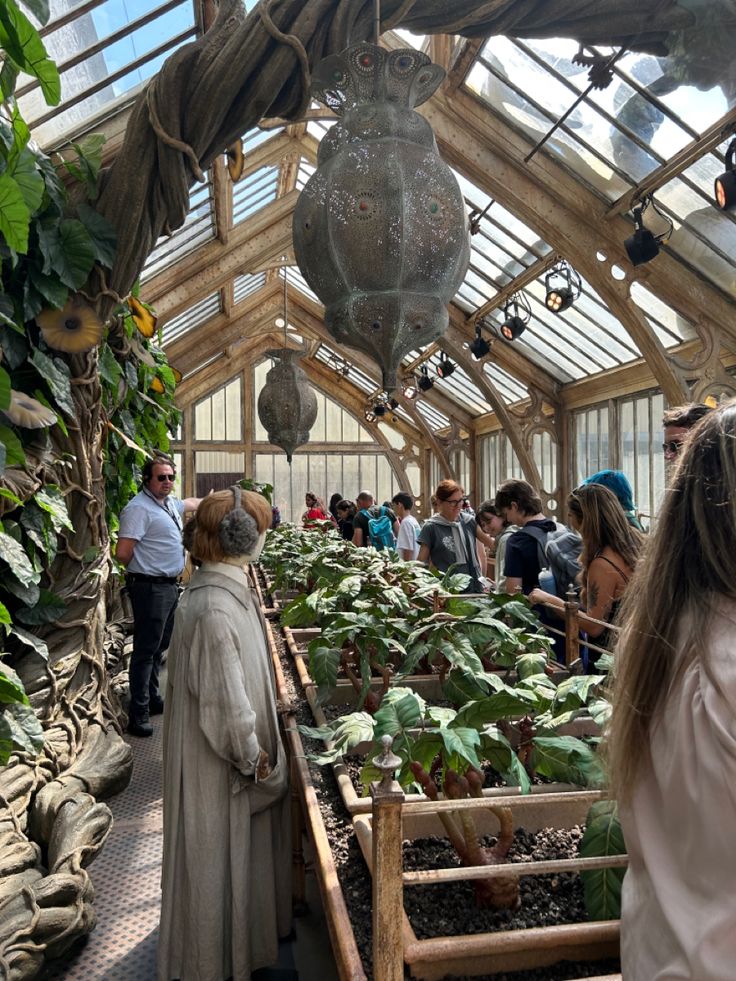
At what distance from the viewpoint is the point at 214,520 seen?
1.92m

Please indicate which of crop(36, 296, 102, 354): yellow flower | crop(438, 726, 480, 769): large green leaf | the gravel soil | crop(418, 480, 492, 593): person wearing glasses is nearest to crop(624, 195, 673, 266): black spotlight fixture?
crop(418, 480, 492, 593): person wearing glasses

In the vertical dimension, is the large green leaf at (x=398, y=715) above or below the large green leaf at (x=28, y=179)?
below

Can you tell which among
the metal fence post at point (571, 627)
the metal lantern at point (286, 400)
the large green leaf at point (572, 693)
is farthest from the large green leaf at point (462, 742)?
the metal lantern at point (286, 400)

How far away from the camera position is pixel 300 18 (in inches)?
92.9

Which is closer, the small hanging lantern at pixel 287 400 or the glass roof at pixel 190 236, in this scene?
the small hanging lantern at pixel 287 400

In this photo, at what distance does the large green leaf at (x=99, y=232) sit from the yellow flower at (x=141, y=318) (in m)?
1.94

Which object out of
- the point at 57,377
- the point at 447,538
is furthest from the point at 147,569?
the point at 447,538

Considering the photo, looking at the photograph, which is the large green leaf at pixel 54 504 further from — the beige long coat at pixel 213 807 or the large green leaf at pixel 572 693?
the large green leaf at pixel 572 693

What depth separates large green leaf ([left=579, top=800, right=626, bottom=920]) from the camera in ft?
3.59

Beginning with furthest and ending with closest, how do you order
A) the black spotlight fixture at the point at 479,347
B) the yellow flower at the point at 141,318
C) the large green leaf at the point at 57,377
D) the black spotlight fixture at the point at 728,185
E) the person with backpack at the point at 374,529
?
the black spotlight fixture at the point at 479,347 < the person with backpack at the point at 374,529 < the yellow flower at the point at 141,318 < the black spotlight fixture at the point at 728,185 < the large green leaf at the point at 57,377

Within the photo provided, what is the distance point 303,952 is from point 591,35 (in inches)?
113

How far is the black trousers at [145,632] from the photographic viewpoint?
4082mm

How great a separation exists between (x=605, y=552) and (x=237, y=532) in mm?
1266

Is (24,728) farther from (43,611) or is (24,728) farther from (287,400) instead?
(287,400)
